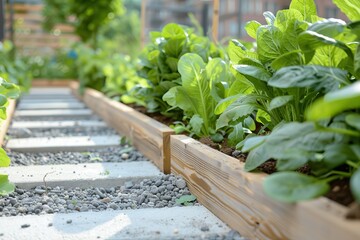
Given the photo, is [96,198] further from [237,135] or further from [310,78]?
[310,78]

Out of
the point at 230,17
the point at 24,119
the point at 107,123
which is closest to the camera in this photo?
the point at 107,123

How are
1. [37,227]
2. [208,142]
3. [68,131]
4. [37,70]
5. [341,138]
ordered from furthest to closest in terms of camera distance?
1. [37,70]
2. [68,131]
3. [208,142]
4. [37,227]
5. [341,138]

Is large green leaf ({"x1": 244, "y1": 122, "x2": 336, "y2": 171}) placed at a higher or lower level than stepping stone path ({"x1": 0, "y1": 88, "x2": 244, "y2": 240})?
higher

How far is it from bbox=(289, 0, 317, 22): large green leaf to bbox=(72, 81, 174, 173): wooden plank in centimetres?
92

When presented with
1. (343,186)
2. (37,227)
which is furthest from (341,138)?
(37,227)

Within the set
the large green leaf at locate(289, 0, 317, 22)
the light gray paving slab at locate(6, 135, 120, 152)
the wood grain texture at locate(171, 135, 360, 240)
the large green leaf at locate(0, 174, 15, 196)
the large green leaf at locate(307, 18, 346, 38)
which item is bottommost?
the light gray paving slab at locate(6, 135, 120, 152)

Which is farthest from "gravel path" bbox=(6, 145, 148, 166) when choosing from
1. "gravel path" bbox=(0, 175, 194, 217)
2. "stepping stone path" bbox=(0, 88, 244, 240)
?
"gravel path" bbox=(0, 175, 194, 217)

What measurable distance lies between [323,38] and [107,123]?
3349 mm

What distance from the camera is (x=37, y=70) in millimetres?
10523

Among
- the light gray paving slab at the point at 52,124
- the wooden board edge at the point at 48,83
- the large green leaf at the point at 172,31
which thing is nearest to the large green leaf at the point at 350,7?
A: the large green leaf at the point at 172,31

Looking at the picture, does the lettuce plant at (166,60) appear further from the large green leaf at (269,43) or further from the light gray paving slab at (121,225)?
the light gray paving slab at (121,225)

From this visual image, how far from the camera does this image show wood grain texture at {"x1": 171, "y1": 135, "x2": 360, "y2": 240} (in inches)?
42.7

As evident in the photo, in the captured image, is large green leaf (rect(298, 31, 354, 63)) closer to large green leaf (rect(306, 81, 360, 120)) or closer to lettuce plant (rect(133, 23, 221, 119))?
large green leaf (rect(306, 81, 360, 120))

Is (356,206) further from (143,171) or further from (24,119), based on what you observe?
(24,119)
